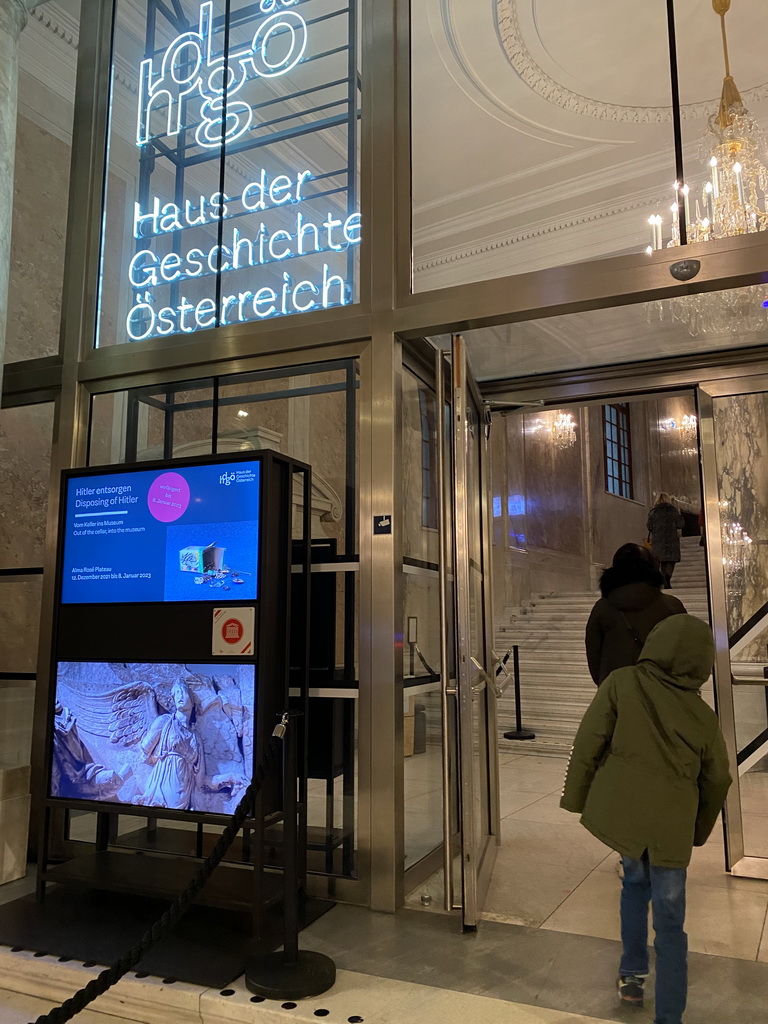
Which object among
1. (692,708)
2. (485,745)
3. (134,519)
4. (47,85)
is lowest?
(485,745)

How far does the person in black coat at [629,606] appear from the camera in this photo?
4.02 meters

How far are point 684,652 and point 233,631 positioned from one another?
1.69 m

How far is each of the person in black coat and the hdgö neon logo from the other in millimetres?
3036

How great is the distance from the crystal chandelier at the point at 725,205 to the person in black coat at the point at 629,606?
1385 mm

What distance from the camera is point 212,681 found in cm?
320

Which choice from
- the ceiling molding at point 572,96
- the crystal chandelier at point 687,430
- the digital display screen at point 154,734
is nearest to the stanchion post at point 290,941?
the digital display screen at point 154,734

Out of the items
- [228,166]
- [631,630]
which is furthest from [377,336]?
[631,630]

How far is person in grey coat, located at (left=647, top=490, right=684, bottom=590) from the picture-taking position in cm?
1056

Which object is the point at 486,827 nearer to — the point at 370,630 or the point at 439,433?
the point at 370,630

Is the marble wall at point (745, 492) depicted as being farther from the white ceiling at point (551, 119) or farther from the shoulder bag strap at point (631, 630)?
the white ceiling at point (551, 119)

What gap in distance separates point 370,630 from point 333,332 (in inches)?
55.1

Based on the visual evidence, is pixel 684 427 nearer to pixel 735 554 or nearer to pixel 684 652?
pixel 735 554

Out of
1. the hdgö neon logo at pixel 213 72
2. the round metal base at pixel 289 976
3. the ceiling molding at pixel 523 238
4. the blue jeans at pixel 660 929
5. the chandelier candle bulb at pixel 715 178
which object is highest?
the hdgö neon logo at pixel 213 72

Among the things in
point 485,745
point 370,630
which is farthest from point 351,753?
point 485,745
